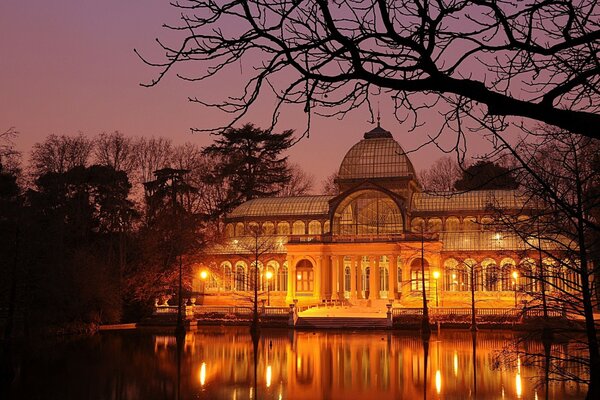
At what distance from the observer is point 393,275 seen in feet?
195

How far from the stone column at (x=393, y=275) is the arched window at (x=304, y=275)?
22.2 ft

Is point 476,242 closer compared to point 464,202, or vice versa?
point 476,242

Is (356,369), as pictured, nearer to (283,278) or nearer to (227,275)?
(283,278)

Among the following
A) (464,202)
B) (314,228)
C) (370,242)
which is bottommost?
(370,242)

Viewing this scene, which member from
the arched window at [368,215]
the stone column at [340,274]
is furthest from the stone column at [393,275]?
the stone column at [340,274]

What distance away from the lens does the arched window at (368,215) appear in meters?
62.2

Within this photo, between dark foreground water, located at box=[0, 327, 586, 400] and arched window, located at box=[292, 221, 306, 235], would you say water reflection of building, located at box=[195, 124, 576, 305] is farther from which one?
dark foreground water, located at box=[0, 327, 586, 400]

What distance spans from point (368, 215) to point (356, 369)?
3566 centimetres

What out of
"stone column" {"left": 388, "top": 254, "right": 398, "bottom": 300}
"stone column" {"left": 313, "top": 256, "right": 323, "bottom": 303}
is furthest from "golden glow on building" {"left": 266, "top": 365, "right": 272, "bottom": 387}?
"stone column" {"left": 313, "top": 256, "right": 323, "bottom": 303}

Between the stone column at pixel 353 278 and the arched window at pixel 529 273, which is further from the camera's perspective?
the stone column at pixel 353 278

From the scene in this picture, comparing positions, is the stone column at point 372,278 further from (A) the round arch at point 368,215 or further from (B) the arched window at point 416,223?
(B) the arched window at point 416,223

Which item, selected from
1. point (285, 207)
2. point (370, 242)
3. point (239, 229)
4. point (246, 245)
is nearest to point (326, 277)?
point (370, 242)

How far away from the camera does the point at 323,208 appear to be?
67.4 metres

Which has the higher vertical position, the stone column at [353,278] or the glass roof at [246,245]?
the glass roof at [246,245]
